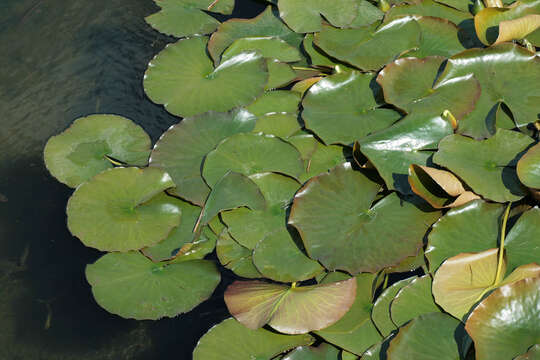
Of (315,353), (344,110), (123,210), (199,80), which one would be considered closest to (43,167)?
(123,210)

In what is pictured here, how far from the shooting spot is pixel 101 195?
210 cm

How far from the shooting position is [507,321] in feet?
5.17

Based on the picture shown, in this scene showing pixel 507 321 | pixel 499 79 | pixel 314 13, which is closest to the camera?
pixel 507 321

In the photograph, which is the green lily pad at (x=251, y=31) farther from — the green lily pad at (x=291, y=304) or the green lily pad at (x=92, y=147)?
the green lily pad at (x=291, y=304)

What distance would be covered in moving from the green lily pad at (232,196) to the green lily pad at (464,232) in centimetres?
59

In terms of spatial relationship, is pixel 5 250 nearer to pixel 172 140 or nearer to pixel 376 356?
pixel 172 140

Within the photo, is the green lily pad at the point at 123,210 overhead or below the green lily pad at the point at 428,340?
below

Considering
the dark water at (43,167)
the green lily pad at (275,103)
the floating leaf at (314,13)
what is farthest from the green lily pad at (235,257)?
the floating leaf at (314,13)

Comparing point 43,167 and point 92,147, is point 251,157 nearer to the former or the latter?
point 92,147

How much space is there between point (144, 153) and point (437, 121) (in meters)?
1.14

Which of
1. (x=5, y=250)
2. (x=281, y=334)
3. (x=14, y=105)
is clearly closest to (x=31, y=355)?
(x=5, y=250)

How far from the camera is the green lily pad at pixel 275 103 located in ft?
7.82

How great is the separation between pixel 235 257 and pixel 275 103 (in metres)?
0.76

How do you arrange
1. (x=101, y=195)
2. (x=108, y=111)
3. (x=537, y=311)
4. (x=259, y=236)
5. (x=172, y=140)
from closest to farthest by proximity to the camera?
1. (x=537, y=311)
2. (x=259, y=236)
3. (x=101, y=195)
4. (x=172, y=140)
5. (x=108, y=111)
